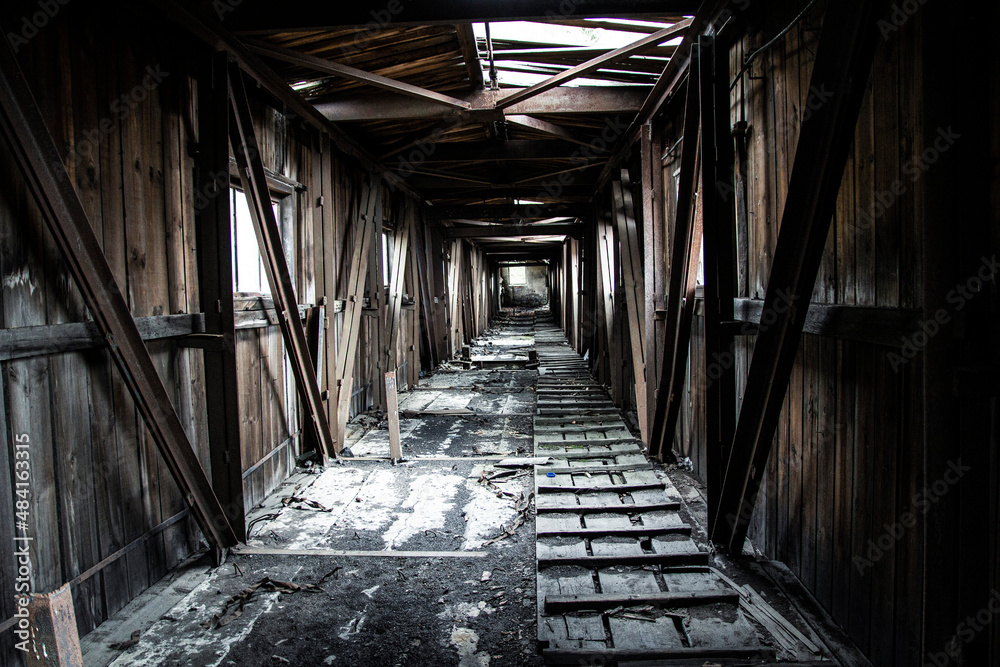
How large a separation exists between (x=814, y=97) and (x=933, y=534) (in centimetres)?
170

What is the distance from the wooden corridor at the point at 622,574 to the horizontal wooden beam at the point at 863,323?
4.67ft

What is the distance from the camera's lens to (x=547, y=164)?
28.3 feet

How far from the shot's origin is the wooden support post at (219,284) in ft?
12.1

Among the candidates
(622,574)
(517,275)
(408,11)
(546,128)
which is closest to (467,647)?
(622,574)

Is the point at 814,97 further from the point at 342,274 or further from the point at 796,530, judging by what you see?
the point at 342,274

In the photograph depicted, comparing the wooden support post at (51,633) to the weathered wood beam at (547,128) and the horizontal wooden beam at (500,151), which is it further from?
the horizontal wooden beam at (500,151)

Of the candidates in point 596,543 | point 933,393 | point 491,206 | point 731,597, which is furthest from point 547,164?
point 933,393

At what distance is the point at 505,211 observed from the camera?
39.1 feet

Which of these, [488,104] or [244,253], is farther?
[488,104]

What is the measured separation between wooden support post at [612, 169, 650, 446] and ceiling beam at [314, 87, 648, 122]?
4.89 feet

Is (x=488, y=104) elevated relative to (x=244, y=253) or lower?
elevated

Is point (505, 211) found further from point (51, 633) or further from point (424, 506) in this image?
point (51, 633)

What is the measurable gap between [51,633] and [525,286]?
33.9 m

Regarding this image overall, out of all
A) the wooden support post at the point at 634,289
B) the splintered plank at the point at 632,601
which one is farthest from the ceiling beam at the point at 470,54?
the splintered plank at the point at 632,601
